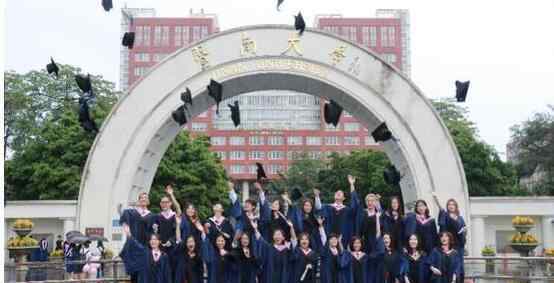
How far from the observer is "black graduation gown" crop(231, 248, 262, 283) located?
30.4ft

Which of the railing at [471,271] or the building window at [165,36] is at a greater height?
the building window at [165,36]

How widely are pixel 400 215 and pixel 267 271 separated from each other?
2149 mm

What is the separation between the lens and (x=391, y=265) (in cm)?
927

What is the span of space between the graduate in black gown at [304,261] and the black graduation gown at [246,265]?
495 millimetres

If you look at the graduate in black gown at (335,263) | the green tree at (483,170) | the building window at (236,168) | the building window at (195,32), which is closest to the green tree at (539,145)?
the green tree at (483,170)

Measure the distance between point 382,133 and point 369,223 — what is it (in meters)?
6.02

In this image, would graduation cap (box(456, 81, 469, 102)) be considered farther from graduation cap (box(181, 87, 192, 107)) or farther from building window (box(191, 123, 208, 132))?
building window (box(191, 123, 208, 132))

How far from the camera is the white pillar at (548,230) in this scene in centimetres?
1692

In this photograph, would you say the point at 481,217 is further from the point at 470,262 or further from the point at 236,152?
the point at 236,152

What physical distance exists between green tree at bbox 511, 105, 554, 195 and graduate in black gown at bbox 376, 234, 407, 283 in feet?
83.3

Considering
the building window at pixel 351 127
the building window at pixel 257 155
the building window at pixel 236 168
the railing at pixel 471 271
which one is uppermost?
the building window at pixel 351 127

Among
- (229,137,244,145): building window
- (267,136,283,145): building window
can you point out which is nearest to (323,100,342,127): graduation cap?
(229,137,244,145): building window

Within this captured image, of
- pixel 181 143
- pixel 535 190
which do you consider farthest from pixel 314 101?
pixel 181 143

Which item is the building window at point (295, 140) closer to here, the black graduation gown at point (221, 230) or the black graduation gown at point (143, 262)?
the black graduation gown at point (221, 230)
